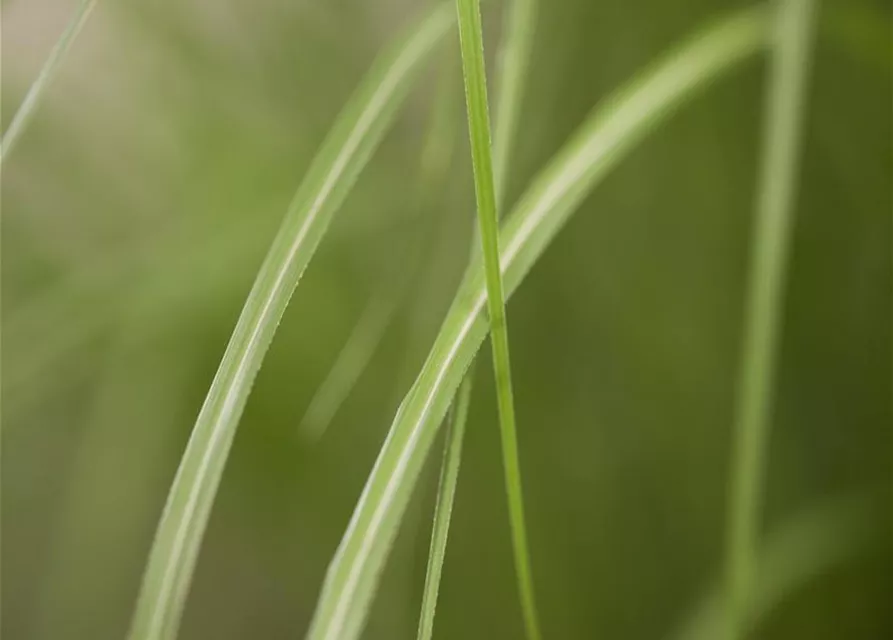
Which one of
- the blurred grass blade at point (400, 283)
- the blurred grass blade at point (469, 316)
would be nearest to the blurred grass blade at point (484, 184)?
the blurred grass blade at point (469, 316)

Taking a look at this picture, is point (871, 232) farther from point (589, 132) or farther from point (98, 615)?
point (98, 615)

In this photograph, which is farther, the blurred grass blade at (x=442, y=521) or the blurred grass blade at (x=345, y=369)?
the blurred grass blade at (x=345, y=369)

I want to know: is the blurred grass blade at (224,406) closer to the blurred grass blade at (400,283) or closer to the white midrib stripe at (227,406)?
the white midrib stripe at (227,406)

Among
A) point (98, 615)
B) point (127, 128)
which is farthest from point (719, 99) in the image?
point (98, 615)

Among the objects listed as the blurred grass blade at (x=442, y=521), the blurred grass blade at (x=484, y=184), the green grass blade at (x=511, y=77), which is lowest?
the blurred grass blade at (x=442, y=521)

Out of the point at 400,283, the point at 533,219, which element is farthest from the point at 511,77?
the point at 400,283

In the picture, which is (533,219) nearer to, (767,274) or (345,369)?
(767,274)

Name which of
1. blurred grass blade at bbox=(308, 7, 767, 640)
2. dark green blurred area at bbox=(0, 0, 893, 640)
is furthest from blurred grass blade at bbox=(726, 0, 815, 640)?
dark green blurred area at bbox=(0, 0, 893, 640)
